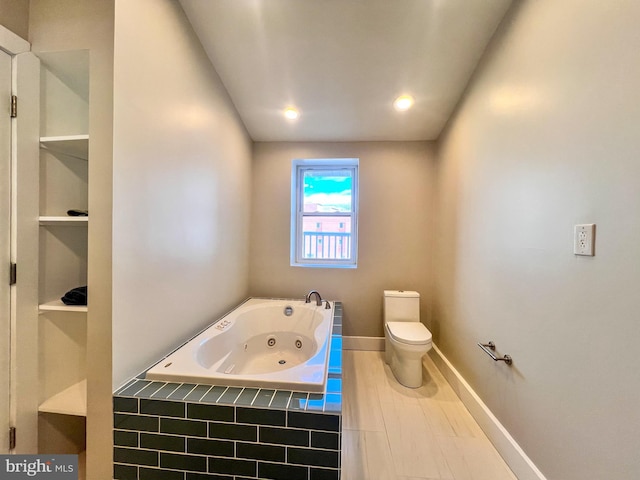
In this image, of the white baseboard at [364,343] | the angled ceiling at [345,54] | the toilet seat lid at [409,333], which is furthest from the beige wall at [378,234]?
the toilet seat lid at [409,333]

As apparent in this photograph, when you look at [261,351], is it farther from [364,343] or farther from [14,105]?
[14,105]

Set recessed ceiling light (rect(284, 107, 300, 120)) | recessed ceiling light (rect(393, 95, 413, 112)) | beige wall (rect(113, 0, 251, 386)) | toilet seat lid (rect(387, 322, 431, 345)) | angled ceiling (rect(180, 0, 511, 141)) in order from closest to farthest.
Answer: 1. beige wall (rect(113, 0, 251, 386))
2. angled ceiling (rect(180, 0, 511, 141))
3. toilet seat lid (rect(387, 322, 431, 345))
4. recessed ceiling light (rect(393, 95, 413, 112))
5. recessed ceiling light (rect(284, 107, 300, 120))

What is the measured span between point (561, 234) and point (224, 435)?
164 cm

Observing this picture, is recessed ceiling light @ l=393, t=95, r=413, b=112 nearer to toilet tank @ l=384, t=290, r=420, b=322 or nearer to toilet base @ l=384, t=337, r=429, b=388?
toilet tank @ l=384, t=290, r=420, b=322

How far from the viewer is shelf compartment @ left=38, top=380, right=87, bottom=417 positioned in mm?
1102

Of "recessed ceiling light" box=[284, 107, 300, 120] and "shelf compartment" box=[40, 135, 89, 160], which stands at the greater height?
"recessed ceiling light" box=[284, 107, 300, 120]

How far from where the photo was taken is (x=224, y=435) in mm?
1001

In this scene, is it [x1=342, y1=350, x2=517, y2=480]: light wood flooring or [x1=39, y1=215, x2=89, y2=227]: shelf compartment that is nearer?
[x1=39, y1=215, x2=89, y2=227]: shelf compartment

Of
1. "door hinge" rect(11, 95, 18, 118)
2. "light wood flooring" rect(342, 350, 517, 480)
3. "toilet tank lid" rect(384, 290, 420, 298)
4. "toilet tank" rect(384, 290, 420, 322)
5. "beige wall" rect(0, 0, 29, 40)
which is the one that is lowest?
"light wood flooring" rect(342, 350, 517, 480)

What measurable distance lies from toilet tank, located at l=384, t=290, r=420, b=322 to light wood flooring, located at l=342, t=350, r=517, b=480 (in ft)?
1.67

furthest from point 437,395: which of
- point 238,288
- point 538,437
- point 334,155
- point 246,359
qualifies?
point 334,155

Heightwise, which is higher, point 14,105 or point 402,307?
point 14,105

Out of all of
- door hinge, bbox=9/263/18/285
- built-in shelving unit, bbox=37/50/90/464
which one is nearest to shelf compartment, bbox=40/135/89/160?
built-in shelving unit, bbox=37/50/90/464

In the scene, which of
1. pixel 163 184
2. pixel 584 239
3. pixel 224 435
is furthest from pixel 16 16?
pixel 584 239
